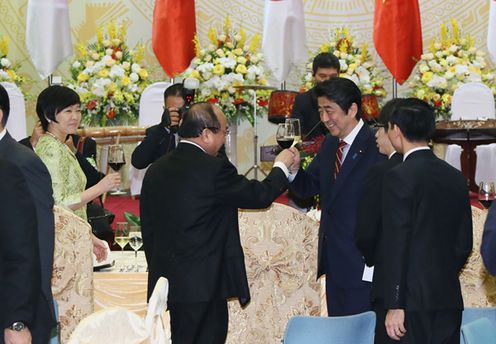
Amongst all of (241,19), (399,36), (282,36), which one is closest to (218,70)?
(282,36)

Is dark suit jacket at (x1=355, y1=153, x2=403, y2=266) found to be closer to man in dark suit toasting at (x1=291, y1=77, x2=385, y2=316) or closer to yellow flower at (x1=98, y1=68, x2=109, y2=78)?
man in dark suit toasting at (x1=291, y1=77, x2=385, y2=316)

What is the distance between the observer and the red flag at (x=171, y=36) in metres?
10.0

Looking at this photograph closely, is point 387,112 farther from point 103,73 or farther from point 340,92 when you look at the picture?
point 103,73

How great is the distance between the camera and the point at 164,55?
10.0 metres

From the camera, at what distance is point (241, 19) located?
11336 millimetres

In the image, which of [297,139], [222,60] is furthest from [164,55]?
[297,139]

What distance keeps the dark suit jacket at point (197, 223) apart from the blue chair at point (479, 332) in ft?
4.24

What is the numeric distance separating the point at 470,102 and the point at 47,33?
162 inches

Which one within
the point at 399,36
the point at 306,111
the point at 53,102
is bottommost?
the point at 306,111

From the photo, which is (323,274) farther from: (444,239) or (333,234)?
(444,239)

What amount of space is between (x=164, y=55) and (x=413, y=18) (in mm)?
2583

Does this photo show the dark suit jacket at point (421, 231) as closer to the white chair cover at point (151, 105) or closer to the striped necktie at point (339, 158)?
the striped necktie at point (339, 158)

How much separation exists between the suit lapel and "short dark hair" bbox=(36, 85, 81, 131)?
1387 millimetres

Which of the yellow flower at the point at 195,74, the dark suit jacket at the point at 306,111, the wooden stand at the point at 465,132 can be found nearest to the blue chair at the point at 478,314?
the dark suit jacket at the point at 306,111
